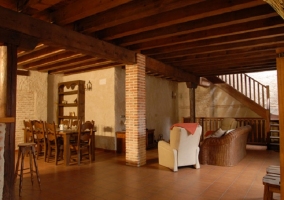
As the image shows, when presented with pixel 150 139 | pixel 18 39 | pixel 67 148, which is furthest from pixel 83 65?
pixel 18 39

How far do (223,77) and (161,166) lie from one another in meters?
6.04

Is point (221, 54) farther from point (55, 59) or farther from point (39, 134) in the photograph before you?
point (39, 134)

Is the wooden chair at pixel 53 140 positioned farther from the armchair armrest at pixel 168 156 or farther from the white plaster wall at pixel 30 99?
the armchair armrest at pixel 168 156

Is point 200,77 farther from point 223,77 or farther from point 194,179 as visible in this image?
point 194,179

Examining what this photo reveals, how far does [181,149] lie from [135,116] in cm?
136

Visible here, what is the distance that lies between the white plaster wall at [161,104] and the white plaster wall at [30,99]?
4.06 m

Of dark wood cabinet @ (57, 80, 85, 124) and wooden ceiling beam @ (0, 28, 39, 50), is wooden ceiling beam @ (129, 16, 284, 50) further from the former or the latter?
dark wood cabinet @ (57, 80, 85, 124)

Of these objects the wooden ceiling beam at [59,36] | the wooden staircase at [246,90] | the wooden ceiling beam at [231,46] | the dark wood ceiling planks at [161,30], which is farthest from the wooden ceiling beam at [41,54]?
the wooden staircase at [246,90]

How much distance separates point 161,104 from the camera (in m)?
10.1

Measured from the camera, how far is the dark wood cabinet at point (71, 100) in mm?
7543

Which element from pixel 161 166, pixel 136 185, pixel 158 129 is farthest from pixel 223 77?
pixel 136 185

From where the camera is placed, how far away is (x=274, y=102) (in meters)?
9.41

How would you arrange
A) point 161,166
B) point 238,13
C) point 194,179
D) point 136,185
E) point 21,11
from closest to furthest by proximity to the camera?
1. point 21,11
2. point 238,13
3. point 136,185
4. point 194,179
5. point 161,166

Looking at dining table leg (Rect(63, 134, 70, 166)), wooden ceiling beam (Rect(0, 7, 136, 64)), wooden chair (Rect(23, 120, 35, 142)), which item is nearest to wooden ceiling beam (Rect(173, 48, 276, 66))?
wooden ceiling beam (Rect(0, 7, 136, 64))
